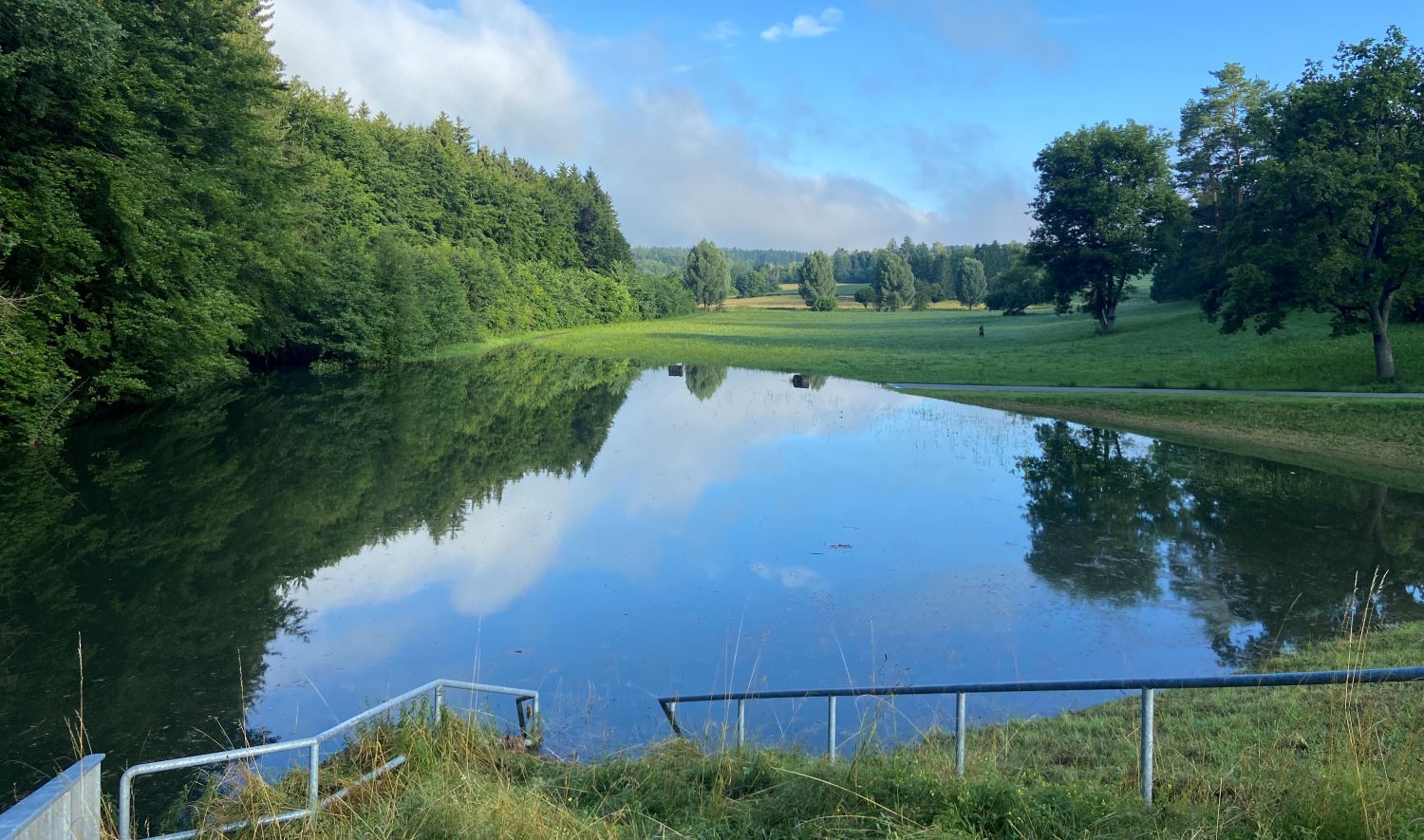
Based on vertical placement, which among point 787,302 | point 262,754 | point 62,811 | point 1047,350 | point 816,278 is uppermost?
point 816,278

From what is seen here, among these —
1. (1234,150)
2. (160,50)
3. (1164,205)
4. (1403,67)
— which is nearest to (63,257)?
(160,50)

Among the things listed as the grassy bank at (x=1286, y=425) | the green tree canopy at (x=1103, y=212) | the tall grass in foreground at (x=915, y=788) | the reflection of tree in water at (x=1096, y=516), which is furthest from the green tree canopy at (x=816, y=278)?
the tall grass in foreground at (x=915, y=788)

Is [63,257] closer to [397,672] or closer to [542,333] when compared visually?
[397,672]

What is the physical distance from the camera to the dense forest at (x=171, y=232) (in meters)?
23.2

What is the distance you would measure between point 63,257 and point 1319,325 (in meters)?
47.6

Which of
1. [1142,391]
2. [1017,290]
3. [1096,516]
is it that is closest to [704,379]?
[1142,391]

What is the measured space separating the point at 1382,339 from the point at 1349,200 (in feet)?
16.9

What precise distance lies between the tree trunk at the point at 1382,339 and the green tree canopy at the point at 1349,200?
4 cm

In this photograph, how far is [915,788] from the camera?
5.00 meters

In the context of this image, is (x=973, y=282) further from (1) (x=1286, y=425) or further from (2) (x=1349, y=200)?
(1) (x=1286, y=425)

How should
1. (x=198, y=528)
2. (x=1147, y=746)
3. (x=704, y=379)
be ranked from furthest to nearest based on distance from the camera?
1. (x=704, y=379)
2. (x=198, y=528)
3. (x=1147, y=746)

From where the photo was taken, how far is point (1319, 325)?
41.5 meters

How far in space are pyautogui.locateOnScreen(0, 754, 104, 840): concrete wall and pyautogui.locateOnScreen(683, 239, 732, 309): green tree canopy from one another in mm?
131190

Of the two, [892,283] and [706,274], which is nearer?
[892,283]
